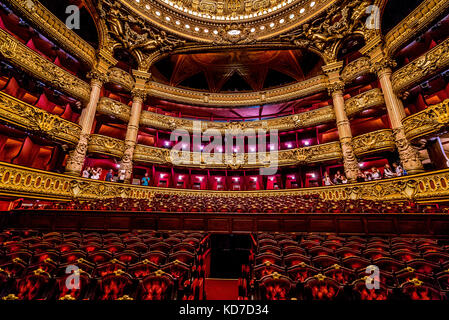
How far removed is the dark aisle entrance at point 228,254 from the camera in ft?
12.6

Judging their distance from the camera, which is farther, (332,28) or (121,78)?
(121,78)

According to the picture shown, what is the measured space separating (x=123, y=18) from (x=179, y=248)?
12223 millimetres

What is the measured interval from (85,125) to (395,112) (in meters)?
13.7

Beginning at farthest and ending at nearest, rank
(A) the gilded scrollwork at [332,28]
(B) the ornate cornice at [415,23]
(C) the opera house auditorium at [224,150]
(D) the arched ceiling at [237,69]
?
(D) the arched ceiling at [237,69], (A) the gilded scrollwork at [332,28], (B) the ornate cornice at [415,23], (C) the opera house auditorium at [224,150]

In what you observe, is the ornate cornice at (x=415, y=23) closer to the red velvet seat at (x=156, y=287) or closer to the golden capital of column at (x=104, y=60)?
the red velvet seat at (x=156, y=287)

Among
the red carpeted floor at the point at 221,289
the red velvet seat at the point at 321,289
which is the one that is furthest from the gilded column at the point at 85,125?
the red velvet seat at the point at 321,289

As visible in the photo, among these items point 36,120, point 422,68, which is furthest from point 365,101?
point 36,120

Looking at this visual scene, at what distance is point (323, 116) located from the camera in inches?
429

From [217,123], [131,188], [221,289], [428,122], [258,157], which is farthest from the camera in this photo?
[217,123]

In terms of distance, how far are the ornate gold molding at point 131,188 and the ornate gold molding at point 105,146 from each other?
1.75 metres

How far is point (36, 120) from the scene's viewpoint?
694cm

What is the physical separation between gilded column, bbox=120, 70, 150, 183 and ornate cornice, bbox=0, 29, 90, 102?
226cm

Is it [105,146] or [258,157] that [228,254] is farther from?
[105,146]

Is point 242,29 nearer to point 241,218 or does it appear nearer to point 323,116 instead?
point 323,116
